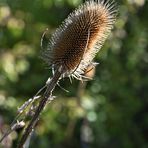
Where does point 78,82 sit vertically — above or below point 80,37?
below

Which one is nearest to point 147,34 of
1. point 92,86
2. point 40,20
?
point 92,86

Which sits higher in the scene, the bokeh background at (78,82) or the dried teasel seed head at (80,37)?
the dried teasel seed head at (80,37)

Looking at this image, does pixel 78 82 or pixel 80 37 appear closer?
pixel 80 37

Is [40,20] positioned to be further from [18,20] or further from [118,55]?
[118,55]

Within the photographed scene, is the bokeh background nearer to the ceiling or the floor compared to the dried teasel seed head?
nearer to the floor

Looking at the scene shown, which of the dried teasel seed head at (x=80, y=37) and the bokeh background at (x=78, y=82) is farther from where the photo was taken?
the bokeh background at (x=78, y=82)
